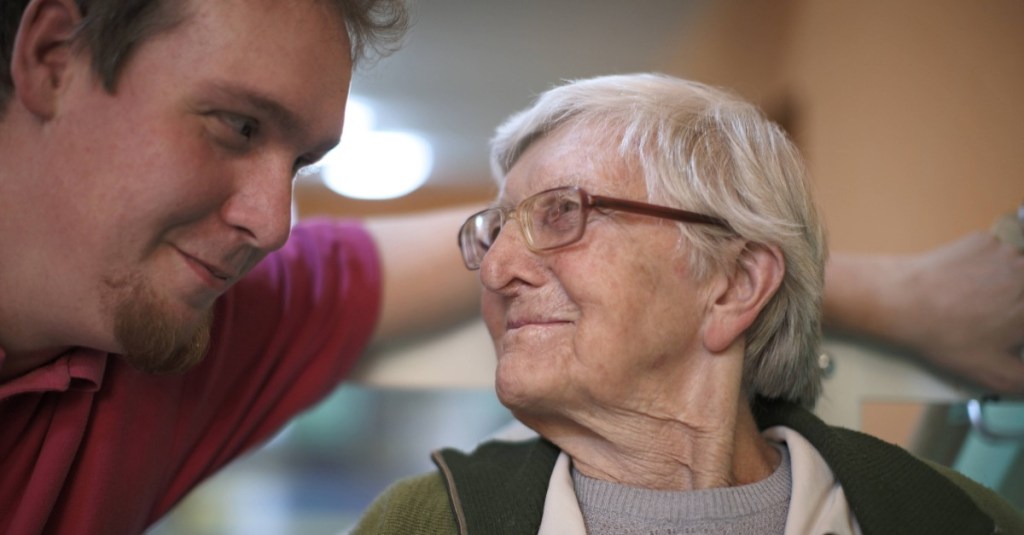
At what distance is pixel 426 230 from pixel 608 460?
1.78 ft

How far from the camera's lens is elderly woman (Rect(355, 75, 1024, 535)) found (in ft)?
3.74

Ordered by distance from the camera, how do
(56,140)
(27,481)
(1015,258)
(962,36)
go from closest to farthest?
(56,140)
(27,481)
(1015,258)
(962,36)

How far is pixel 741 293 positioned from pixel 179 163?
704 millimetres

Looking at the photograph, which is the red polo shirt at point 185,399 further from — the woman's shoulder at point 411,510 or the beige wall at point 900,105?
the beige wall at point 900,105

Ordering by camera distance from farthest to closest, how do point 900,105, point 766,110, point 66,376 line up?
point 766,110, point 900,105, point 66,376

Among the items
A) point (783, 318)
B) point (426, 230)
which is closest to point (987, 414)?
point (783, 318)

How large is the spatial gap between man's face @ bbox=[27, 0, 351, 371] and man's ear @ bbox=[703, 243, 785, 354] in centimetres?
54

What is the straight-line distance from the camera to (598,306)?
1122 mm

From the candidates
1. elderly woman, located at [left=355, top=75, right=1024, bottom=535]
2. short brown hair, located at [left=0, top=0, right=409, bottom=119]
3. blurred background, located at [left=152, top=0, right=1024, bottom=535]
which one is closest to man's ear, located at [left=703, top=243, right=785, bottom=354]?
elderly woman, located at [left=355, top=75, right=1024, bottom=535]

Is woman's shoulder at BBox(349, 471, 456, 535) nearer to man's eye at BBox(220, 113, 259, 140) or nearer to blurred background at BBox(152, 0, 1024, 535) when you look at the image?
blurred background at BBox(152, 0, 1024, 535)

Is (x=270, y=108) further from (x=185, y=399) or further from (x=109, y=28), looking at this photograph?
(x=185, y=399)

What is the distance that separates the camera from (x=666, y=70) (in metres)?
3.73

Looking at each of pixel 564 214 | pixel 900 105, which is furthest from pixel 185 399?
pixel 900 105

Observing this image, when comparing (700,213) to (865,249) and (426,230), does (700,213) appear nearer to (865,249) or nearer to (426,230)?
(426,230)
